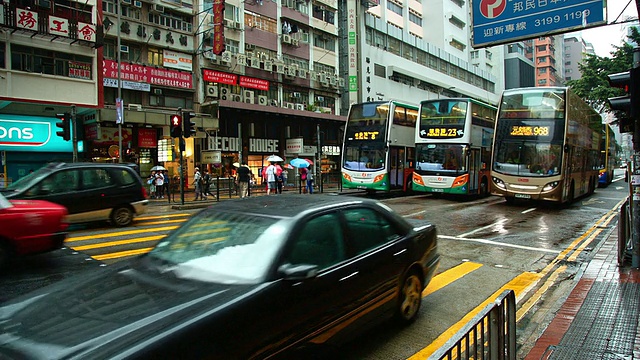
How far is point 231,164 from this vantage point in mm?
31109

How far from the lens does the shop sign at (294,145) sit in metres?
33.9

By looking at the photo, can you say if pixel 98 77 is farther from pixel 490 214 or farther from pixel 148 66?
pixel 490 214

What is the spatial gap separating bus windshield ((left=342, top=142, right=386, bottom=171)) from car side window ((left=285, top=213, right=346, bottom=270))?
613 inches

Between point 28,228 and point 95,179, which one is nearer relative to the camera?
point 28,228

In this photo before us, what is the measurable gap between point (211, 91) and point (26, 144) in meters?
11.3

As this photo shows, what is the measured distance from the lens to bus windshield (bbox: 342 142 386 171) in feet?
63.0

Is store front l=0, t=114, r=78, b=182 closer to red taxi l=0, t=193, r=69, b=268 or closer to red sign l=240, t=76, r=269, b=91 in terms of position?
red sign l=240, t=76, r=269, b=91

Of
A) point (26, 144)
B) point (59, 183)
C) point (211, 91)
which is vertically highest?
point (211, 91)

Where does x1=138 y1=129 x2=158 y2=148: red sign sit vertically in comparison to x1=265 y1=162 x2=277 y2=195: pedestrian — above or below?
above

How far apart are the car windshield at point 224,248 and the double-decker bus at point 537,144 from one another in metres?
13.7

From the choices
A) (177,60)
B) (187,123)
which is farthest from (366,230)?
(177,60)

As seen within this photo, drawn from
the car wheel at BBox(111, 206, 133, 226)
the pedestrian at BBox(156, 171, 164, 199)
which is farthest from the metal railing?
the pedestrian at BBox(156, 171, 164, 199)

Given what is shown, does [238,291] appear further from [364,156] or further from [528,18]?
[364,156]

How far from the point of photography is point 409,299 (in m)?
4.60
